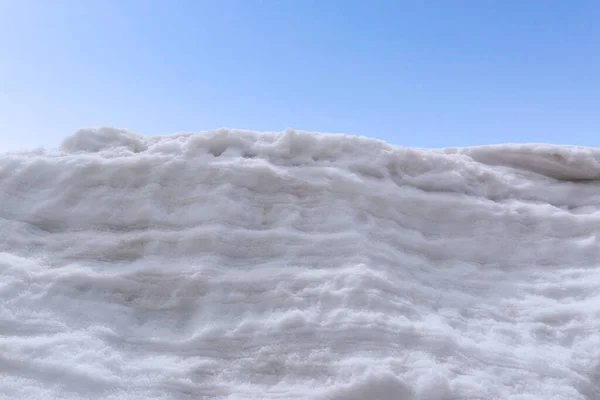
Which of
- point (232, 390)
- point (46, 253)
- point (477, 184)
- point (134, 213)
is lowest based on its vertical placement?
point (232, 390)

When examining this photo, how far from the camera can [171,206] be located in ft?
9.32

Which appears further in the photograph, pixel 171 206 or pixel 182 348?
pixel 171 206

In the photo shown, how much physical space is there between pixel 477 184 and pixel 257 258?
1.59m

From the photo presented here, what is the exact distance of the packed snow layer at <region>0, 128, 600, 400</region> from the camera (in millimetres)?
2129

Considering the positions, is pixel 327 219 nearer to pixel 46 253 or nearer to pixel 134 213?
pixel 134 213

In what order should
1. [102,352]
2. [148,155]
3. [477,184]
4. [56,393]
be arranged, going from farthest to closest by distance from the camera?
[477,184]
[148,155]
[102,352]
[56,393]

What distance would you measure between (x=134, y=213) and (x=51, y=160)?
2.39 ft

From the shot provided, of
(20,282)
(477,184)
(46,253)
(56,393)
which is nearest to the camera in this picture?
(56,393)

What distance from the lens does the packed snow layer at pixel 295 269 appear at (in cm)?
213

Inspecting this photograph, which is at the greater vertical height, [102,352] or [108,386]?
[102,352]

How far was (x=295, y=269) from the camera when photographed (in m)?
2.51

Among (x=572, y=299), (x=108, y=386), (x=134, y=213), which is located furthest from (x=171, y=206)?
(x=572, y=299)

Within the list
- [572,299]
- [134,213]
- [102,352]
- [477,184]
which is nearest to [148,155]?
[134,213]

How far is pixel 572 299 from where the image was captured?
2.69 m
